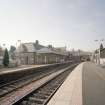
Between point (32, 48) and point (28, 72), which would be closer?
point (28, 72)

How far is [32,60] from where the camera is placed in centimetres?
7062

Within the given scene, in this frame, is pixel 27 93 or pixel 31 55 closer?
pixel 27 93

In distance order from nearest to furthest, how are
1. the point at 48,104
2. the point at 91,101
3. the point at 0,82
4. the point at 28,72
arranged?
the point at 48,104, the point at 91,101, the point at 0,82, the point at 28,72

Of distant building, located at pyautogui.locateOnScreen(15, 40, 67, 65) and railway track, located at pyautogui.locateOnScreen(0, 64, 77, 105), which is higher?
distant building, located at pyautogui.locateOnScreen(15, 40, 67, 65)

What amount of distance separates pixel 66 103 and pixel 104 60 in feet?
194

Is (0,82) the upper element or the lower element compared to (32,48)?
lower

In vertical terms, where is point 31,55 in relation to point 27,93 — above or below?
above

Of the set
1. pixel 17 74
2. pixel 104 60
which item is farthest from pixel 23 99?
pixel 104 60

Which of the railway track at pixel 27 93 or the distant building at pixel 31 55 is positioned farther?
the distant building at pixel 31 55

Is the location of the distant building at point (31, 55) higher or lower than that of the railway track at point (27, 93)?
higher

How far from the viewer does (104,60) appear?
66.7 metres

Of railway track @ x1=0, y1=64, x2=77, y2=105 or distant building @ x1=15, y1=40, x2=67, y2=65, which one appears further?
distant building @ x1=15, y1=40, x2=67, y2=65

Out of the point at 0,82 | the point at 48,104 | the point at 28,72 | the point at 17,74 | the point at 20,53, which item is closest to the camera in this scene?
the point at 48,104

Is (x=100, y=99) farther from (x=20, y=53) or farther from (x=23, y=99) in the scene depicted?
(x=20, y=53)
